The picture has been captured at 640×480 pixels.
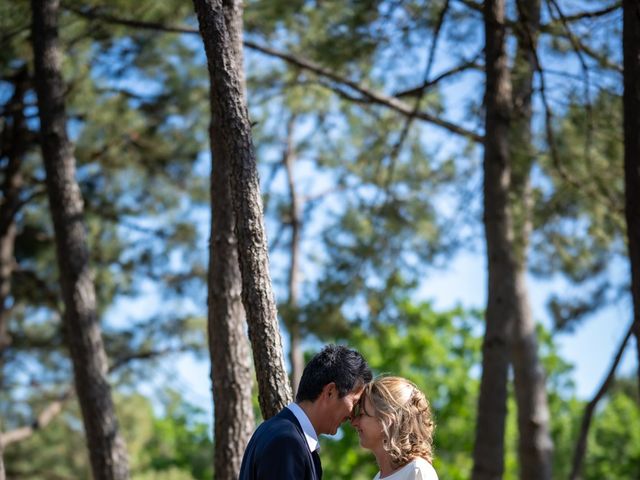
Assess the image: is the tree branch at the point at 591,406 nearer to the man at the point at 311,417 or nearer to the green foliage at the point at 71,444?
the man at the point at 311,417

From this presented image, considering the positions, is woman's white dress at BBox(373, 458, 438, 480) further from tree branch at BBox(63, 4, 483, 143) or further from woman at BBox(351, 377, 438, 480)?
tree branch at BBox(63, 4, 483, 143)

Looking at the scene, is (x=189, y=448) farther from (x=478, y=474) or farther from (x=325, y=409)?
(x=325, y=409)

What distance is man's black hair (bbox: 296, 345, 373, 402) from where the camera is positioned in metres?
3.42

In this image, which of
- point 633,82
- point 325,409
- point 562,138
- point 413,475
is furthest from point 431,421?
point 562,138

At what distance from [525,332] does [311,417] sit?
7118 millimetres

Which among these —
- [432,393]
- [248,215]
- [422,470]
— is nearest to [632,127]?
[248,215]

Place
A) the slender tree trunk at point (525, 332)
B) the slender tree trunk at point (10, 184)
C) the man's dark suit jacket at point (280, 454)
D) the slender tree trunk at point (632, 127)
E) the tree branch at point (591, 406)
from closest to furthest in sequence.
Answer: the man's dark suit jacket at point (280, 454) → the tree branch at point (591, 406) → the slender tree trunk at point (632, 127) → the slender tree trunk at point (525, 332) → the slender tree trunk at point (10, 184)

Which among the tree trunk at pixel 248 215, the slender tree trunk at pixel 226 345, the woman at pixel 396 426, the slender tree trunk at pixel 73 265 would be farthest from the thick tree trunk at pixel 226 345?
the woman at pixel 396 426

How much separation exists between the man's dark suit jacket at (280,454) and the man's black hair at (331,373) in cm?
13

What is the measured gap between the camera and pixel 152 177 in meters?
14.3

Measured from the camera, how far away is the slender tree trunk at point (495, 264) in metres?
6.96

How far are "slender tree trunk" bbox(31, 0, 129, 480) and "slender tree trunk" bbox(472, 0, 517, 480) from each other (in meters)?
2.67

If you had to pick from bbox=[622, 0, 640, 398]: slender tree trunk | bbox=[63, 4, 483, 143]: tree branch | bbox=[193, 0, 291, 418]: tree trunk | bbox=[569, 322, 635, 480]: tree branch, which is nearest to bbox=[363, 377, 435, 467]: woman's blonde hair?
bbox=[193, 0, 291, 418]: tree trunk

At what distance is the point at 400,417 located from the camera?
352 centimetres
